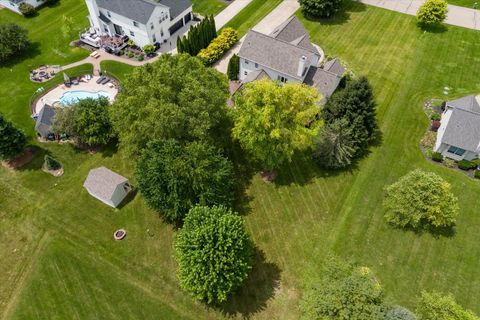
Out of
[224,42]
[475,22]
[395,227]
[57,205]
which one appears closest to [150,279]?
[57,205]

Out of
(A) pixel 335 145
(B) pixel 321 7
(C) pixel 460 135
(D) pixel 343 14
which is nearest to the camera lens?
(A) pixel 335 145

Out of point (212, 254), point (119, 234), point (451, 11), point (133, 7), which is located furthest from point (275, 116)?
point (451, 11)

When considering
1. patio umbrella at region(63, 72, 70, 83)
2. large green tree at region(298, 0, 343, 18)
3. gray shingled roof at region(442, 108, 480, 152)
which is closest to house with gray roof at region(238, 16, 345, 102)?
large green tree at region(298, 0, 343, 18)

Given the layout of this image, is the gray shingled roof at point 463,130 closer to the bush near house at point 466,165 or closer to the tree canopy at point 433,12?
the bush near house at point 466,165

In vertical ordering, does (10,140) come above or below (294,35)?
below

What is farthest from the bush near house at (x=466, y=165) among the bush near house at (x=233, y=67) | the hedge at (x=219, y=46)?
the hedge at (x=219, y=46)

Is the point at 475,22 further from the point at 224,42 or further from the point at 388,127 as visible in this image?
the point at 224,42

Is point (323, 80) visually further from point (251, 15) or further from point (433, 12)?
point (433, 12)

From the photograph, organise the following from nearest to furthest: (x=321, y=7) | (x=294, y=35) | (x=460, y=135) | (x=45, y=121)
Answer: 1. (x=460, y=135)
2. (x=45, y=121)
3. (x=294, y=35)
4. (x=321, y=7)
